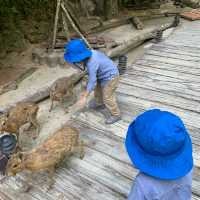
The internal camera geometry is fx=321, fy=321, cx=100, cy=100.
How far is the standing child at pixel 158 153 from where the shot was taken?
1.83 meters

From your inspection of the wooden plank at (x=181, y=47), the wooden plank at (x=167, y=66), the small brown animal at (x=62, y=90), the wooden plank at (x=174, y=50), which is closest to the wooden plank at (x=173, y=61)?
the wooden plank at (x=167, y=66)

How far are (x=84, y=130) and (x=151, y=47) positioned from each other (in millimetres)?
3236

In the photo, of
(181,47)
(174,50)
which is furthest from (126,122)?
(181,47)

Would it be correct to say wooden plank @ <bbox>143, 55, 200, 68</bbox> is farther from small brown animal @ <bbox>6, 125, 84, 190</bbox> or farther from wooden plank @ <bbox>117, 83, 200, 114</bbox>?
small brown animal @ <bbox>6, 125, 84, 190</bbox>

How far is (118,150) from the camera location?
4008mm

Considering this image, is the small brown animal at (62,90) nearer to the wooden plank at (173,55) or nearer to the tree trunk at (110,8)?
the wooden plank at (173,55)

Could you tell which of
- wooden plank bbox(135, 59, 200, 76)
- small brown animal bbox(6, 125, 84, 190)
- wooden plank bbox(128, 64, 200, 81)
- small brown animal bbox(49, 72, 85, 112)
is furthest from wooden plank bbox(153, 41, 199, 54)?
small brown animal bbox(6, 125, 84, 190)

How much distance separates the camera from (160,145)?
6.01 ft

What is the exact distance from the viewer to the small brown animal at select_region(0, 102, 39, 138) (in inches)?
197

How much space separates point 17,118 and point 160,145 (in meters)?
3.66

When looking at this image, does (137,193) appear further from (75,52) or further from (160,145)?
(75,52)

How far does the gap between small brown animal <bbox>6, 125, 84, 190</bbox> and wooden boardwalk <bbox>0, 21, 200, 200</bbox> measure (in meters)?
0.22

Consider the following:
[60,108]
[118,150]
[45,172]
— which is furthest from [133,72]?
[45,172]

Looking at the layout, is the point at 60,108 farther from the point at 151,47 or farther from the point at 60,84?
the point at 151,47
